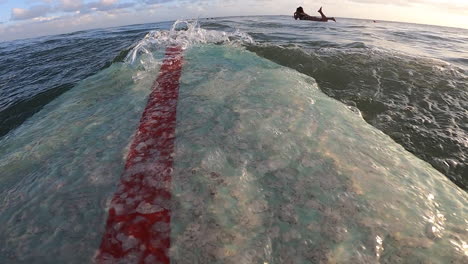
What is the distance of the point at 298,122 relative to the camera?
3.65 m

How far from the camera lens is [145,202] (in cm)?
247

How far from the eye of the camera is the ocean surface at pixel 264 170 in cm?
204

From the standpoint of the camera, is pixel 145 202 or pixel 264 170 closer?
pixel 145 202

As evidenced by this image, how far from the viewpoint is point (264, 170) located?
9.11 feet

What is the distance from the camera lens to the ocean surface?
2.04 meters

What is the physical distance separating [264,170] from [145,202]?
1.16 metres

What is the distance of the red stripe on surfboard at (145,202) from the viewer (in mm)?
2020

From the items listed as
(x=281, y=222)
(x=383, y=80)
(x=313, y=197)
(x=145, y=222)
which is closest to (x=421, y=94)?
(x=383, y=80)

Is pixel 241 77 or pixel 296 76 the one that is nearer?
pixel 241 77

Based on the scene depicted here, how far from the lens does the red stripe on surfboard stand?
6.63ft

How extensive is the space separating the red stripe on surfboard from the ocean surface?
10cm

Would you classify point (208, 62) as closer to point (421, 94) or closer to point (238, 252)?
point (421, 94)

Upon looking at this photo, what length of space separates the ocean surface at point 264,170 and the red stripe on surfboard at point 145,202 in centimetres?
10

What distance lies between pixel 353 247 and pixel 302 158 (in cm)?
111
